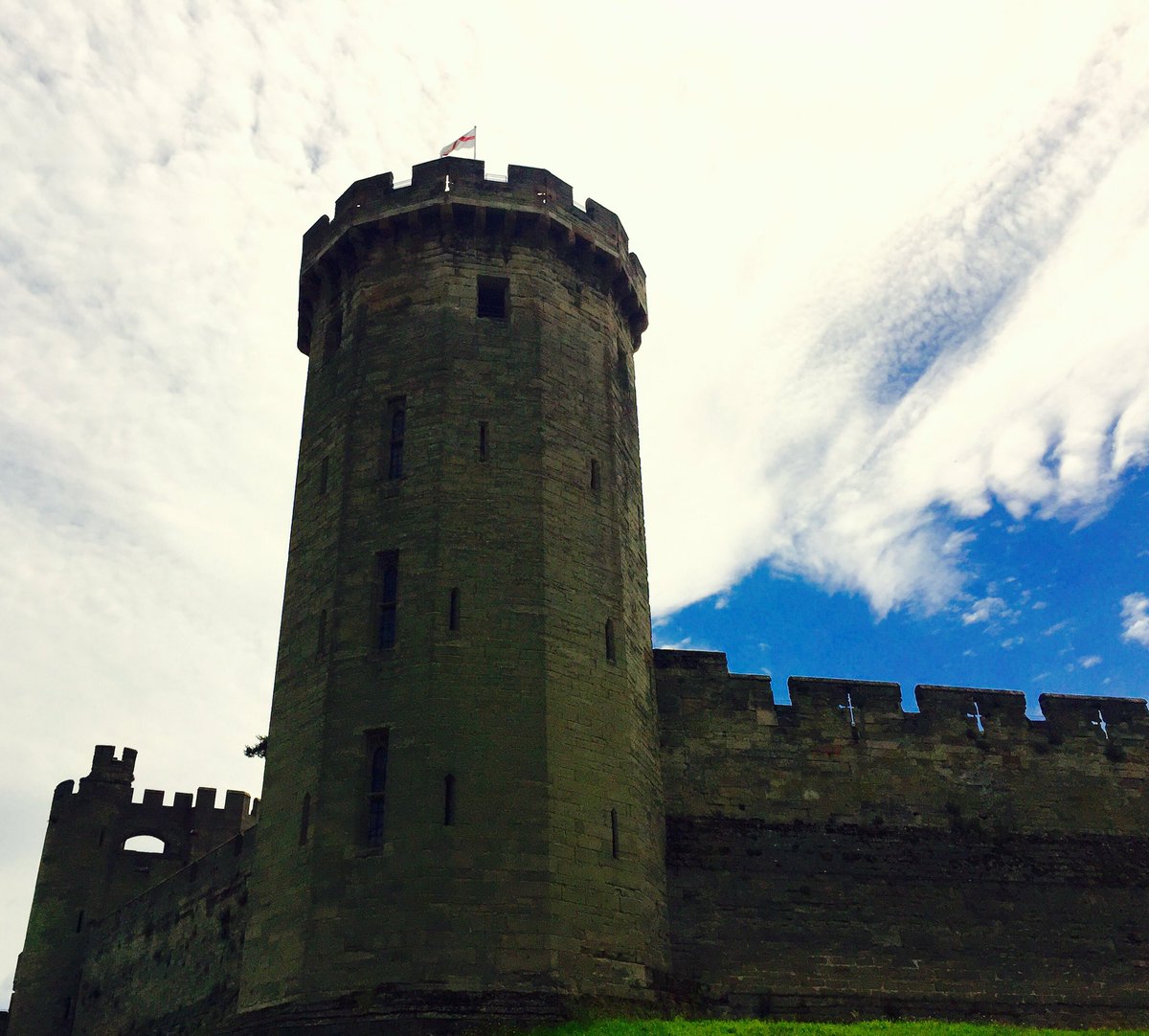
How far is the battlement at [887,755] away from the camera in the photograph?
2020 centimetres

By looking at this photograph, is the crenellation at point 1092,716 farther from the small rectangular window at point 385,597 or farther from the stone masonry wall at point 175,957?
the stone masonry wall at point 175,957

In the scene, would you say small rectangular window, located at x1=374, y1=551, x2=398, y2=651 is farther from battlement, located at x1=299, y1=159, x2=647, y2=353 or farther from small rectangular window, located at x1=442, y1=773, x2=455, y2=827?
battlement, located at x1=299, y1=159, x2=647, y2=353

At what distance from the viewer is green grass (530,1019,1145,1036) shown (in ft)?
47.5

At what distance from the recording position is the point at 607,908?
1616 cm

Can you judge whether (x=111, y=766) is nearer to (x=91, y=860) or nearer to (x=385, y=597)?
(x=91, y=860)

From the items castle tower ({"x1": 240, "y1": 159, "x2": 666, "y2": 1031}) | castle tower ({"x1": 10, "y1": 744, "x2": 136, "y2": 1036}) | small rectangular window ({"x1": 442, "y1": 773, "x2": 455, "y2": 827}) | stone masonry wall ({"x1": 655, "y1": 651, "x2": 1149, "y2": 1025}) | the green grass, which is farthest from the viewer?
castle tower ({"x1": 10, "y1": 744, "x2": 136, "y2": 1036})

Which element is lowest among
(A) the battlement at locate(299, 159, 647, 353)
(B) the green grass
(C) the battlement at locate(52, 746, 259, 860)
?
(B) the green grass

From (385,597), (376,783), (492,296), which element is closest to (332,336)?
(492,296)

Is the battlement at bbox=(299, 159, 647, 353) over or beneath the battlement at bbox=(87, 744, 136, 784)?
over

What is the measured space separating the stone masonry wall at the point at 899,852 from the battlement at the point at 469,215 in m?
8.04

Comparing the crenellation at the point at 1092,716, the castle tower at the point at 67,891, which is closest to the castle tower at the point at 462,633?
the crenellation at the point at 1092,716

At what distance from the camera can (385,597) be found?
58.9 ft

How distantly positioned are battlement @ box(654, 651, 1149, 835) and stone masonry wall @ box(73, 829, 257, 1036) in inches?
330

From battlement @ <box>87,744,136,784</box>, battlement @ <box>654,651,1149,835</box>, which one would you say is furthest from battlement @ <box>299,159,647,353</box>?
battlement @ <box>87,744,136,784</box>
